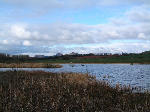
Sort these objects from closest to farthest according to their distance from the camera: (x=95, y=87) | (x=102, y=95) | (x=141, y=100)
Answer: (x=141, y=100) < (x=102, y=95) < (x=95, y=87)

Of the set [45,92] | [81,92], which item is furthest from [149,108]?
[45,92]

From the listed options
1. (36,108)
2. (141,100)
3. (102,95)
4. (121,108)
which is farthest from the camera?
(102,95)

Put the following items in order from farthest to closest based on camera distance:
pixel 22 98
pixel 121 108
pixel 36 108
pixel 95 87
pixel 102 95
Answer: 1. pixel 95 87
2. pixel 102 95
3. pixel 22 98
4. pixel 121 108
5. pixel 36 108

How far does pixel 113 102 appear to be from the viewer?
50.2 feet

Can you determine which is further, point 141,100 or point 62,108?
point 141,100

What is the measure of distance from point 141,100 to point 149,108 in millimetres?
3251

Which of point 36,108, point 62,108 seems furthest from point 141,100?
point 36,108

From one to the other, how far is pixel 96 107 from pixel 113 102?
2252 mm

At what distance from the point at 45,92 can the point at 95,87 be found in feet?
17.3

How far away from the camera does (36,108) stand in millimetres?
12555

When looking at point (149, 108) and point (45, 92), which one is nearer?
point (149, 108)

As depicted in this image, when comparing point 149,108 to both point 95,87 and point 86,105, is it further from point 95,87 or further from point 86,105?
point 95,87

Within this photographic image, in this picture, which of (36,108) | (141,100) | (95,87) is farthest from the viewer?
(95,87)

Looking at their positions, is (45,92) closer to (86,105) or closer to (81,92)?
(81,92)
